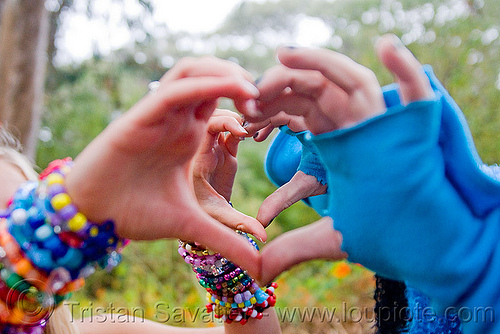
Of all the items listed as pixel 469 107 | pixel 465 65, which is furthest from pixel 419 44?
pixel 469 107

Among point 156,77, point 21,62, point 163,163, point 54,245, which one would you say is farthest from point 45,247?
point 156,77

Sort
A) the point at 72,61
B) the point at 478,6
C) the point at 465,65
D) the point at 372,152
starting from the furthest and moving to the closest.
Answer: the point at 72,61 → the point at 478,6 → the point at 465,65 → the point at 372,152

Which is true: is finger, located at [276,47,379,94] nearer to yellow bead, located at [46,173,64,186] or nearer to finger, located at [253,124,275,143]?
finger, located at [253,124,275,143]

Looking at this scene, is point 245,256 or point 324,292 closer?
point 245,256

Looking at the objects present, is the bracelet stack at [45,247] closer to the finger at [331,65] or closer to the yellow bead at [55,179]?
the yellow bead at [55,179]

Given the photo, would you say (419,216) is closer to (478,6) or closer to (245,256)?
(245,256)

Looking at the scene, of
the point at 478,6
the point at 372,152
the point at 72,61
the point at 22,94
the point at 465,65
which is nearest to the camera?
the point at 372,152

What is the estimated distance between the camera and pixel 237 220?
1.92ft

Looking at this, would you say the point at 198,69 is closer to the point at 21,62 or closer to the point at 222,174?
the point at 222,174

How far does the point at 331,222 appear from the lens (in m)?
0.47

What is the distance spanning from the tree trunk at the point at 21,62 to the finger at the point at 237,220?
169 cm

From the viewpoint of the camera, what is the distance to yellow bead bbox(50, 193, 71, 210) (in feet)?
1.57

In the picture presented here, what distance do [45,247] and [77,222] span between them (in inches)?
2.4

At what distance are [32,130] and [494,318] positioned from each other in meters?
2.09
